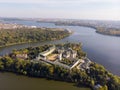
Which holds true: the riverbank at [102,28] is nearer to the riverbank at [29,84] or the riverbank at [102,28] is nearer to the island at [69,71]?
the island at [69,71]

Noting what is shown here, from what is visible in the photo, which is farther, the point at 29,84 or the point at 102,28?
the point at 102,28

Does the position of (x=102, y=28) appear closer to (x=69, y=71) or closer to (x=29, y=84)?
(x=69, y=71)

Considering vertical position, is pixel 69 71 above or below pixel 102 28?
above

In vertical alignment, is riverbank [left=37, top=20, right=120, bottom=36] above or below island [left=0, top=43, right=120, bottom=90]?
below

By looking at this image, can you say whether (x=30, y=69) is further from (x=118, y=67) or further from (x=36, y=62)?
(x=118, y=67)

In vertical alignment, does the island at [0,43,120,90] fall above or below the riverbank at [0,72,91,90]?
above

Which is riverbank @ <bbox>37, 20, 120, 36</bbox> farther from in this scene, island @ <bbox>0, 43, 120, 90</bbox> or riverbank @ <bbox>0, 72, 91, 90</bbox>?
riverbank @ <bbox>0, 72, 91, 90</bbox>

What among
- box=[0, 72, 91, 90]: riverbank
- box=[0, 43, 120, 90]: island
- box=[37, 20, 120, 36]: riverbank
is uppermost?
box=[0, 43, 120, 90]: island

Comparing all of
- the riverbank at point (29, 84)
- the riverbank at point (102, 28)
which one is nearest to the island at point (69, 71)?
the riverbank at point (29, 84)

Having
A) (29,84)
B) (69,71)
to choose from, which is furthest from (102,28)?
(29,84)

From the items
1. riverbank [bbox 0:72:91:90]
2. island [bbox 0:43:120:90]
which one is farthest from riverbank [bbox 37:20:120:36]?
riverbank [bbox 0:72:91:90]

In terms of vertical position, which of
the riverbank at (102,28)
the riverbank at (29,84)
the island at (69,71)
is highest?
the island at (69,71)

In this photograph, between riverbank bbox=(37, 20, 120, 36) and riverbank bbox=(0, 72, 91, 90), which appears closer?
riverbank bbox=(0, 72, 91, 90)

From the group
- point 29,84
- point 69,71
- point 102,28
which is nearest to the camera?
point 29,84
